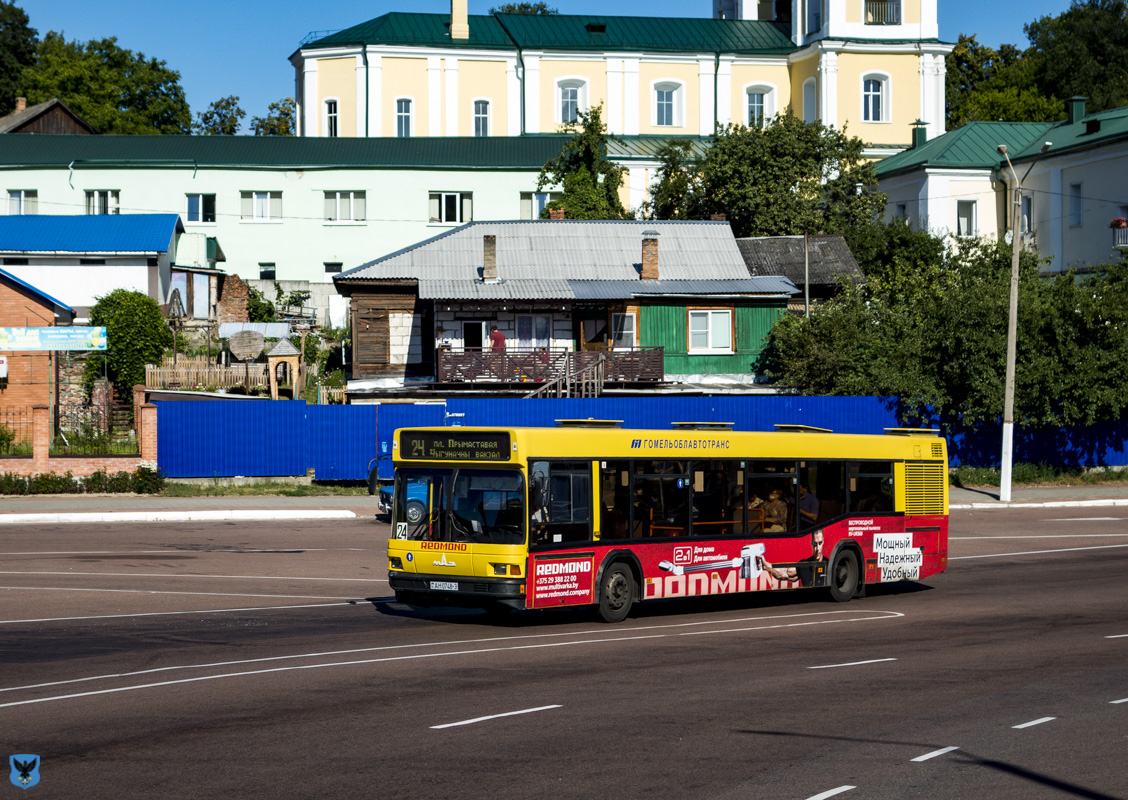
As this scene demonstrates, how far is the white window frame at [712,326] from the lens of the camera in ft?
150

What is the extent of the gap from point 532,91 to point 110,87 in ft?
103

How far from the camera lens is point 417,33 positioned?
79.2m

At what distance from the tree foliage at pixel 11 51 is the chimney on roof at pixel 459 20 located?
34713 mm

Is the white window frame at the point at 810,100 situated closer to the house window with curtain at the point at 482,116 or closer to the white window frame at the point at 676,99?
the white window frame at the point at 676,99

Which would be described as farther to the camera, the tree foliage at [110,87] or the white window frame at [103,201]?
the tree foliage at [110,87]

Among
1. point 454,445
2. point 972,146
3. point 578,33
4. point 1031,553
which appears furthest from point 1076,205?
point 454,445

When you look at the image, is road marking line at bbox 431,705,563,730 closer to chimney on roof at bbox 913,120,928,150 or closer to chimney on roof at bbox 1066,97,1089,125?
chimney on roof at bbox 1066,97,1089,125

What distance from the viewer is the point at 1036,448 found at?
40156 millimetres

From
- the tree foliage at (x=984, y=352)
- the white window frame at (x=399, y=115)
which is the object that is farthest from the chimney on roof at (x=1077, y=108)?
the white window frame at (x=399, y=115)

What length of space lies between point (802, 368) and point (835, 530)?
80.9 feet

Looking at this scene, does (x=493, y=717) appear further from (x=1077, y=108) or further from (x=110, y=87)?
(x=110, y=87)

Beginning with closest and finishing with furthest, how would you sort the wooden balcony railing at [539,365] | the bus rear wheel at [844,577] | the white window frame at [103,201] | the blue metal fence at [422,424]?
the bus rear wheel at [844,577] < the blue metal fence at [422,424] < the wooden balcony railing at [539,365] < the white window frame at [103,201]

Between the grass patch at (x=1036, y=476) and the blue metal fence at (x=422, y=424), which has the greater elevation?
the blue metal fence at (x=422, y=424)

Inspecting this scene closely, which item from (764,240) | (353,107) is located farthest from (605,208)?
(353,107)
